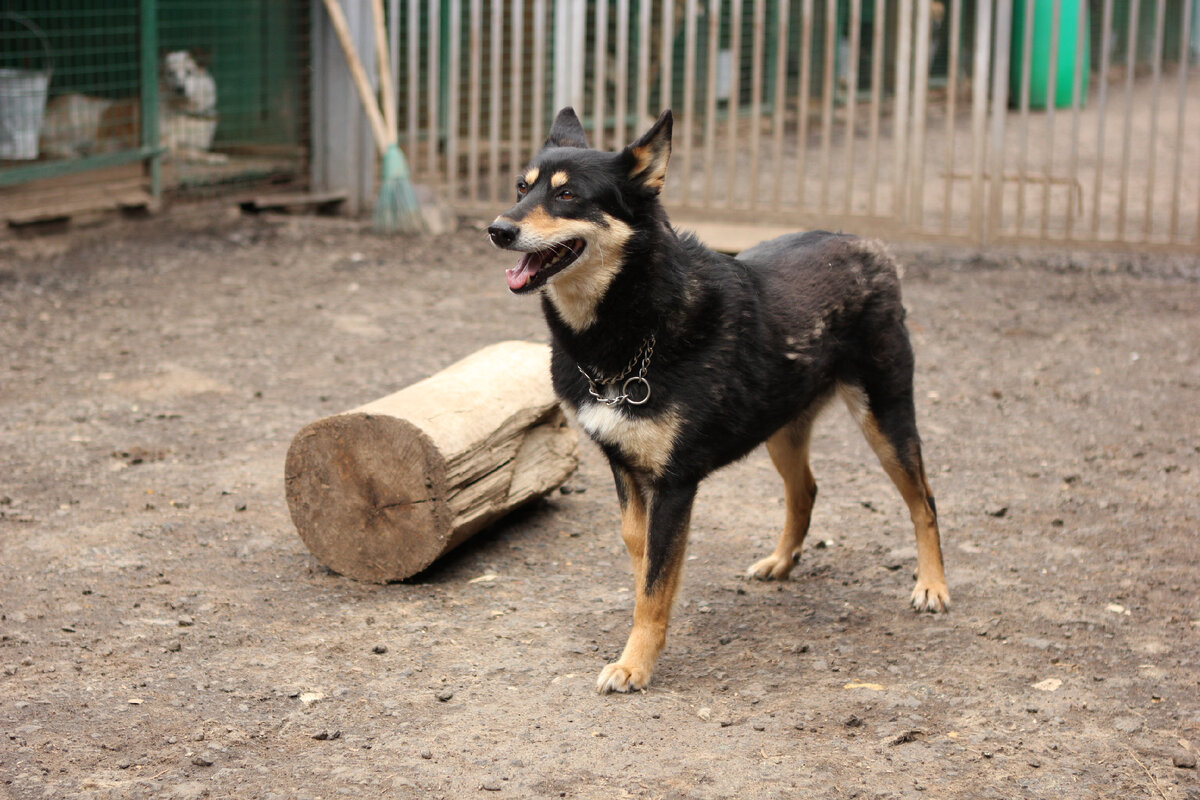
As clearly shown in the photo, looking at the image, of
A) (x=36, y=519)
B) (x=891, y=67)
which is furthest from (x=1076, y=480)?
(x=891, y=67)

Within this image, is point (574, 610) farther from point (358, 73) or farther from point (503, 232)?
point (358, 73)

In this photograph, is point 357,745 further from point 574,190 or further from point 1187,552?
point 1187,552

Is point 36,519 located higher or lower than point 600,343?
lower

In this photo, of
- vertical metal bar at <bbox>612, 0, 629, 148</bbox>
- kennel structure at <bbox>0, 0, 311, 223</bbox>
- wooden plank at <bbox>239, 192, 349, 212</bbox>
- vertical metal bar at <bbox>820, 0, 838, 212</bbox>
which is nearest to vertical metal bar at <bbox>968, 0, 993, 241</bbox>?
vertical metal bar at <bbox>820, 0, 838, 212</bbox>

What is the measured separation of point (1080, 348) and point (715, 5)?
4.44 m

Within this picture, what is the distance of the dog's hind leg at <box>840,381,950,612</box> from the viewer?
4.36m

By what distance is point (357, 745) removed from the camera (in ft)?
11.1

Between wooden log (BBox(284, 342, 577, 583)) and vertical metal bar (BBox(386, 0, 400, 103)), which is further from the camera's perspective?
vertical metal bar (BBox(386, 0, 400, 103))

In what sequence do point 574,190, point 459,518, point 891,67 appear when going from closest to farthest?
point 574,190 → point 459,518 → point 891,67

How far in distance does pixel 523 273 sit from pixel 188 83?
7.90 m

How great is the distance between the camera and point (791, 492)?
462 cm

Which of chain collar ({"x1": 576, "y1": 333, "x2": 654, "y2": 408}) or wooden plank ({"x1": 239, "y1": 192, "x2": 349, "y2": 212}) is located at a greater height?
wooden plank ({"x1": 239, "y1": 192, "x2": 349, "y2": 212})

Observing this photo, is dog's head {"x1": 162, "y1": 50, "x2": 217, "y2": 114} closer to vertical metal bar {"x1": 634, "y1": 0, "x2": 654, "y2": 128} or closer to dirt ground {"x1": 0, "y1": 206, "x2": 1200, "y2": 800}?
dirt ground {"x1": 0, "y1": 206, "x2": 1200, "y2": 800}

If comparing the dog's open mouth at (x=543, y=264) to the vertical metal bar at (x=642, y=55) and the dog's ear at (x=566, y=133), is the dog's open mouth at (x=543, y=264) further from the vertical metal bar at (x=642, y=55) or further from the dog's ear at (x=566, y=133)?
the vertical metal bar at (x=642, y=55)
